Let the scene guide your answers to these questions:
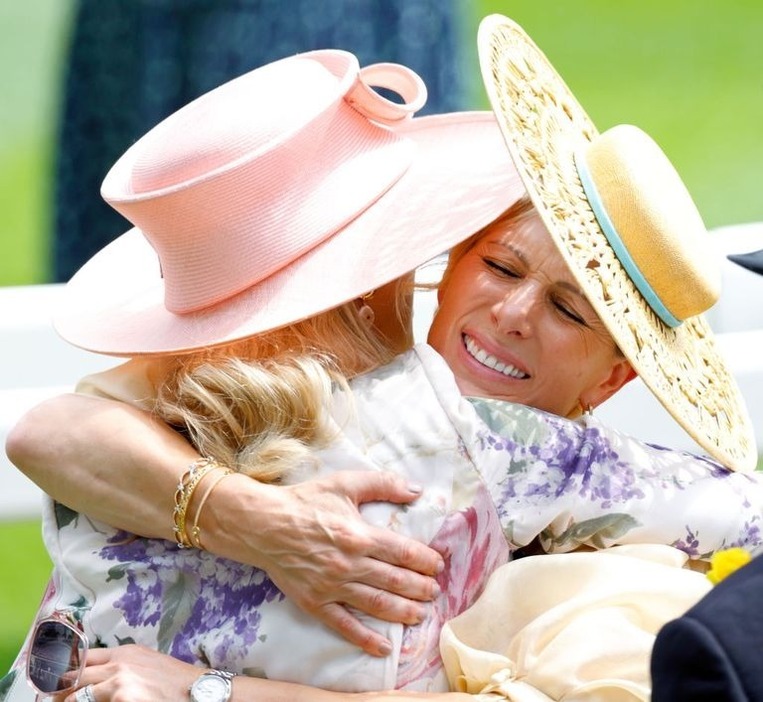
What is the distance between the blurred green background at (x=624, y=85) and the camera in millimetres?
6281

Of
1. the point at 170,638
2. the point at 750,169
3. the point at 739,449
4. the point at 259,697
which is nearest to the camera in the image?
the point at 259,697

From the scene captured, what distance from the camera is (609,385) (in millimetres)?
2043

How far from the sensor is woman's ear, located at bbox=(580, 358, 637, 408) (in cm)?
200

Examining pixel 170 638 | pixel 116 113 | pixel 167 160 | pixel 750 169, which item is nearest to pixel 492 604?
pixel 170 638

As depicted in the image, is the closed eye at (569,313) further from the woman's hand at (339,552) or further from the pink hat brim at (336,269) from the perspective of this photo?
the woman's hand at (339,552)

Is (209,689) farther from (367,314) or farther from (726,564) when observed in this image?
(726,564)

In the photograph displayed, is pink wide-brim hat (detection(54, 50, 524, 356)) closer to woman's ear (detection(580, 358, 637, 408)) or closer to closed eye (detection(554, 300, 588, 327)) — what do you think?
closed eye (detection(554, 300, 588, 327))

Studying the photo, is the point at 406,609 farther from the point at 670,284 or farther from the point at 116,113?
the point at 116,113

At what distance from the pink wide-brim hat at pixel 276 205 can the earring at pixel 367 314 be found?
0.11 meters

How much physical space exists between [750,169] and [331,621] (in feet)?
17.5

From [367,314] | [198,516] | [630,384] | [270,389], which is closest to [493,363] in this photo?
[367,314]

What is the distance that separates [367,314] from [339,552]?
1.37 ft

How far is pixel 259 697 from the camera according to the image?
65.3 inches

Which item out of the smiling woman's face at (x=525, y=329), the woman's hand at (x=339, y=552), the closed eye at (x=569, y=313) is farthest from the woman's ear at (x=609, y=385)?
the woman's hand at (x=339, y=552)
